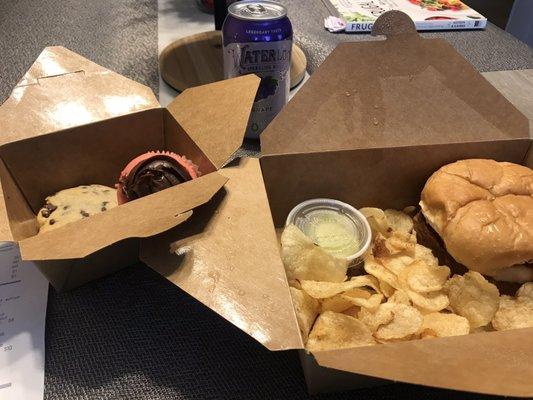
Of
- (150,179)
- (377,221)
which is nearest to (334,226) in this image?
(377,221)

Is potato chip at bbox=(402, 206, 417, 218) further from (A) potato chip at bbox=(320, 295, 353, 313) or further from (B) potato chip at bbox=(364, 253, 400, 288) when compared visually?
(A) potato chip at bbox=(320, 295, 353, 313)

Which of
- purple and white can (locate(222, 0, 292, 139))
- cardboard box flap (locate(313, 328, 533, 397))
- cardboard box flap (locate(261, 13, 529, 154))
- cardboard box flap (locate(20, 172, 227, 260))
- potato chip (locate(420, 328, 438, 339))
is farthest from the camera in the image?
purple and white can (locate(222, 0, 292, 139))

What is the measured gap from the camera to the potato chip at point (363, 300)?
0.79 m

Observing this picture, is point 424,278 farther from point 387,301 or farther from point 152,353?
point 152,353

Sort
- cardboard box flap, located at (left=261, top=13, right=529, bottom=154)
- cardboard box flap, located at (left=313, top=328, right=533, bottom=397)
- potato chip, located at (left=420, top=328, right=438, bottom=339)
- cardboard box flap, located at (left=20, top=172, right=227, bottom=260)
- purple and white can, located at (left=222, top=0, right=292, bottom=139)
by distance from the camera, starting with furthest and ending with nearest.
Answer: purple and white can, located at (left=222, top=0, right=292, bottom=139) < cardboard box flap, located at (left=261, top=13, right=529, bottom=154) < potato chip, located at (left=420, top=328, right=438, bottom=339) < cardboard box flap, located at (left=20, top=172, right=227, bottom=260) < cardboard box flap, located at (left=313, top=328, right=533, bottom=397)

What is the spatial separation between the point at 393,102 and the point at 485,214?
32 centimetres

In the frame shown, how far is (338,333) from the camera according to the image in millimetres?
730

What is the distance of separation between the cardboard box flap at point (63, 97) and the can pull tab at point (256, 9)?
13.2 inches

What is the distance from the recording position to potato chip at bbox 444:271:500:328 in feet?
2.63

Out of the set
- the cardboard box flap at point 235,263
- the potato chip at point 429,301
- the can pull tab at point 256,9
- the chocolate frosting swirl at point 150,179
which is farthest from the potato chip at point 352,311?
the can pull tab at point 256,9

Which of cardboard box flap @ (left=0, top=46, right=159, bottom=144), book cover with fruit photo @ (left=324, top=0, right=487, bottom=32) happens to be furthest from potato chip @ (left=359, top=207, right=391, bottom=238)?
book cover with fruit photo @ (left=324, top=0, right=487, bottom=32)

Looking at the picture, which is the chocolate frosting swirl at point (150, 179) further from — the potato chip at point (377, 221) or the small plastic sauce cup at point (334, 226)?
the potato chip at point (377, 221)

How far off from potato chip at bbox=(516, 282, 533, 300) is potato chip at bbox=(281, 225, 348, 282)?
34 centimetres

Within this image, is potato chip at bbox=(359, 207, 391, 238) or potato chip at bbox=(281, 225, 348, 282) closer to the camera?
potato chip at bbox=(281, 225, 348, 282)
